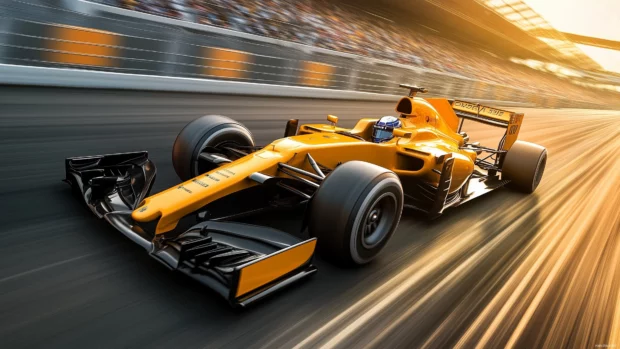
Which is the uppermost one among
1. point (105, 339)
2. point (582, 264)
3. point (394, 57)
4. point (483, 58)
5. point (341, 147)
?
point (483, 58)

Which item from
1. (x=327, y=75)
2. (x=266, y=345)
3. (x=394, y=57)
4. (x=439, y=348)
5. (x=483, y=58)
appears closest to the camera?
(x=266, y=345)

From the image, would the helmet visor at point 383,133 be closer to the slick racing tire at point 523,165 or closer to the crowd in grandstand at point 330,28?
the slick racing tire at point 523,165

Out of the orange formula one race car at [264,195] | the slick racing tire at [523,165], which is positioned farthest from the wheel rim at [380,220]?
the slick racing tire at [523,165]

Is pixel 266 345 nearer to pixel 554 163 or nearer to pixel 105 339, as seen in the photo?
pixel 105 339

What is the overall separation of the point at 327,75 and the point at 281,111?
3.65m

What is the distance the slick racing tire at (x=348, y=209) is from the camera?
2.36 m

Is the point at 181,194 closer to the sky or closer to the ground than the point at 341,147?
closer to the ground

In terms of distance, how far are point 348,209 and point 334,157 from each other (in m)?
0.86

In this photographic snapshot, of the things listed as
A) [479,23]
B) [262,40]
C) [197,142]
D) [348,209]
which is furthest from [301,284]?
[479,23]

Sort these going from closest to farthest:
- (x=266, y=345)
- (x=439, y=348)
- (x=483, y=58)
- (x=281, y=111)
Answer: (x=266, y=345), (x=439, y=348), (x=281, y=111), (x=483, y=58)

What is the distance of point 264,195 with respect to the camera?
289cm

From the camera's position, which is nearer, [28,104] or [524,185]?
[28,104]

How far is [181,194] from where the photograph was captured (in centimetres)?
246

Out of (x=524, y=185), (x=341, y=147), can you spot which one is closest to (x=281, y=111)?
(x=524, y=185)
